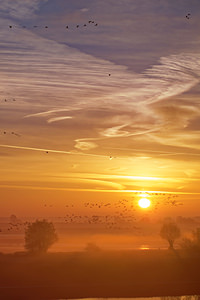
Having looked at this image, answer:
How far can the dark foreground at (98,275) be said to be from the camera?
283 feet

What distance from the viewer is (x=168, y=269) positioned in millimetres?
98625

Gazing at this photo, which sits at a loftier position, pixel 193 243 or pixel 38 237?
pixel 38 237

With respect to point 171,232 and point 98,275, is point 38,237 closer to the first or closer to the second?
point 98,275

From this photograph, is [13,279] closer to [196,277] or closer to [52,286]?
[52,286]

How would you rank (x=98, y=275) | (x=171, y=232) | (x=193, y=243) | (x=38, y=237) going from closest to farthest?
(x=98, y=275) → (x=193, y=243) → (x=38, y=237) → (x=171, y=232)

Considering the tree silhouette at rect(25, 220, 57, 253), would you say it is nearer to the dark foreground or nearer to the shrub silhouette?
the dark foreground

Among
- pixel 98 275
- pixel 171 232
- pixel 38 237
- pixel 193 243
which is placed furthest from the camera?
pixel 171 232

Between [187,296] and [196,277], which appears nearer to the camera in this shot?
[187,296]

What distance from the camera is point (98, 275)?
311 ft

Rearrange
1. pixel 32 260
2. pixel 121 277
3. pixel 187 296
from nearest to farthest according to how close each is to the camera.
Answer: pixel 187 296 < pixel 121 277 < pixel 32 260

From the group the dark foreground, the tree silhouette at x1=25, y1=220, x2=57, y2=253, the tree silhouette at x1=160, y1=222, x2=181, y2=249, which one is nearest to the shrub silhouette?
the dark foreground

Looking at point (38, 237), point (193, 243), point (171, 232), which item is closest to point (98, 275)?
point (193, 243)

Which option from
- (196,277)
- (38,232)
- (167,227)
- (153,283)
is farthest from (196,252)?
(38,232)

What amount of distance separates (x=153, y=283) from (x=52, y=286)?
17346 mm
